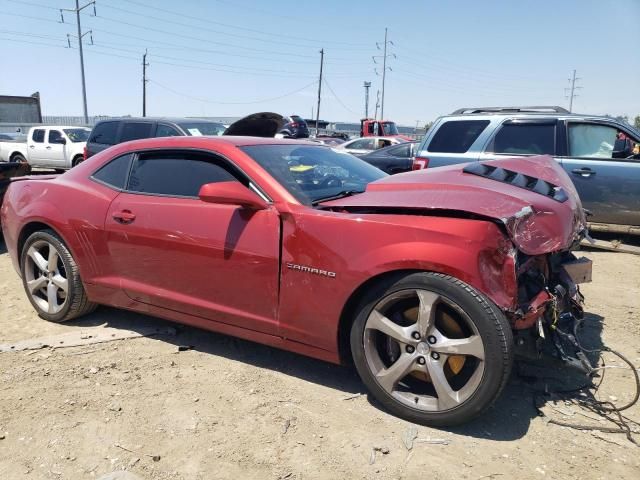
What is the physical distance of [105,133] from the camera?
11133 millimetres

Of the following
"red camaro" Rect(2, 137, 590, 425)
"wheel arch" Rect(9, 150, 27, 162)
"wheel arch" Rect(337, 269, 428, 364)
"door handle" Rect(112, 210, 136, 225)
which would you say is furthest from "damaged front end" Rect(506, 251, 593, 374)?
"wheel arch" Rect(9, 150, 27, 162)

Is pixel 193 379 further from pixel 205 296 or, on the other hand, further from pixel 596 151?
pixel 596 151

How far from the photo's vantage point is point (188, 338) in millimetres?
3844

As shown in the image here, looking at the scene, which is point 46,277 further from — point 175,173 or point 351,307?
point 351,307

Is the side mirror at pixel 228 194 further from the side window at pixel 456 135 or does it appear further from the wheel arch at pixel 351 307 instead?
the side window at pixel 456 135

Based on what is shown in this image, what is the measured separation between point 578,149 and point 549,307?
469 cm

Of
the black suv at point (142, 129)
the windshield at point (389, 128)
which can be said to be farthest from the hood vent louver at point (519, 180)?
the windshield at point (389, 128)

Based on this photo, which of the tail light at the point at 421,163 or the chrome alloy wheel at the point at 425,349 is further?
the tail light at the point at 421,163

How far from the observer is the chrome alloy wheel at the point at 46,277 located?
4.00 meters

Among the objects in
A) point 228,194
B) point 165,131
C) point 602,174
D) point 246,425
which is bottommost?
point 246,425

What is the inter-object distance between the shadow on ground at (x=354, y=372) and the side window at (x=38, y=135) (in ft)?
50.4

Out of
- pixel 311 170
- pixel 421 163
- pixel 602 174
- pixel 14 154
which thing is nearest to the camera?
pixel 311 170

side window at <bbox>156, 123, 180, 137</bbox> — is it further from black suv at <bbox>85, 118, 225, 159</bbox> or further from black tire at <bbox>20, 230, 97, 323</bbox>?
black tire at <bbox>20, 230, 97, 323</bbox>

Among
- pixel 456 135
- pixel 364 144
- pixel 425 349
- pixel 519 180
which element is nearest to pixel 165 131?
pixel 456 135
